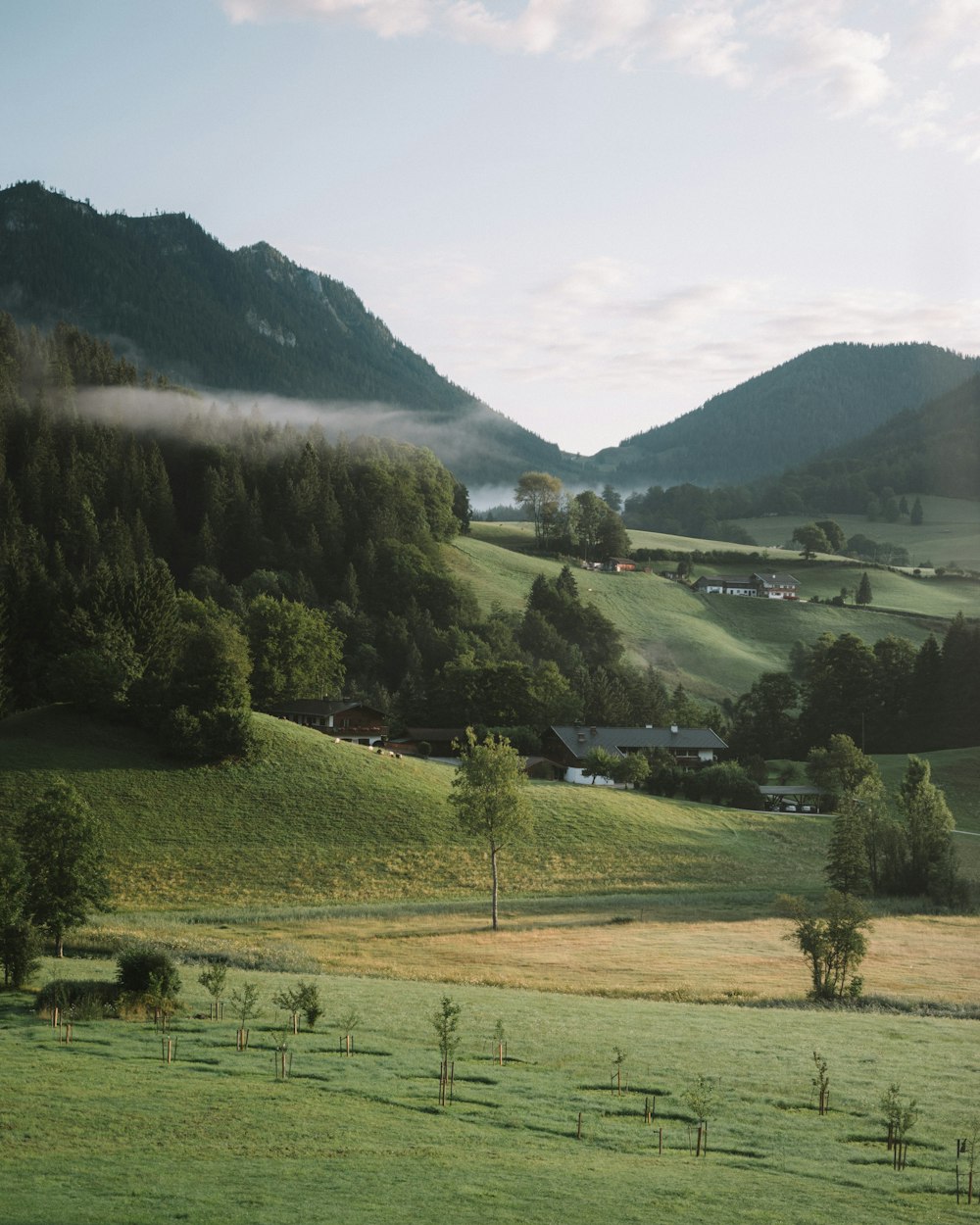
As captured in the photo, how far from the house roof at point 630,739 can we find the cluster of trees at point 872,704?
41.2ft

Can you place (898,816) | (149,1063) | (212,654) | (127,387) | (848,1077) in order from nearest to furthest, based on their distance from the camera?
1. (149,1063)
2. (848,1077)
3. (212,654)
4. (898,816)
5. (127,387)

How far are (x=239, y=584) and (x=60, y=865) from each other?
338 feet

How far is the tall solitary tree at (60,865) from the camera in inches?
1598

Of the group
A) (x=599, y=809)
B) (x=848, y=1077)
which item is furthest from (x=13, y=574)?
(x=848, y=1077)

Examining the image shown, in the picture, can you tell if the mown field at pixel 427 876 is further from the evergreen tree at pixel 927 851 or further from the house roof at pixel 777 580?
the house roof at pixel 777 580

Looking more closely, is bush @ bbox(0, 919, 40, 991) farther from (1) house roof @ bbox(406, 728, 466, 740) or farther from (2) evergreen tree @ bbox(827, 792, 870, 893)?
(1) house roof @ bbox(406, 728, 466, 740)

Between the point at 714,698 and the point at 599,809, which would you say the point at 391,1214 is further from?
the point at 714,698

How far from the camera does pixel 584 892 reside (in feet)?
217

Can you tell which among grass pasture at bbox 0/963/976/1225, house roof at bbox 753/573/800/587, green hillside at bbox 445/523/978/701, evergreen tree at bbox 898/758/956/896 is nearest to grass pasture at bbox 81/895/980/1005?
evergreen tree at bbox 898/758/956/896

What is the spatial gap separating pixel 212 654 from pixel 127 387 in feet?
309

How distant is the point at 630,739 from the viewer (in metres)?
110

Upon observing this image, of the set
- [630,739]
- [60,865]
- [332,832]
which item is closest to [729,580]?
[630,739]

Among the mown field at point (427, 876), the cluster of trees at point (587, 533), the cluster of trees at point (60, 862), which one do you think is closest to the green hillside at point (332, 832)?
the mown field at point (427, 876)

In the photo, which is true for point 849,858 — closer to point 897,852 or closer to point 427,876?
point 897,852
